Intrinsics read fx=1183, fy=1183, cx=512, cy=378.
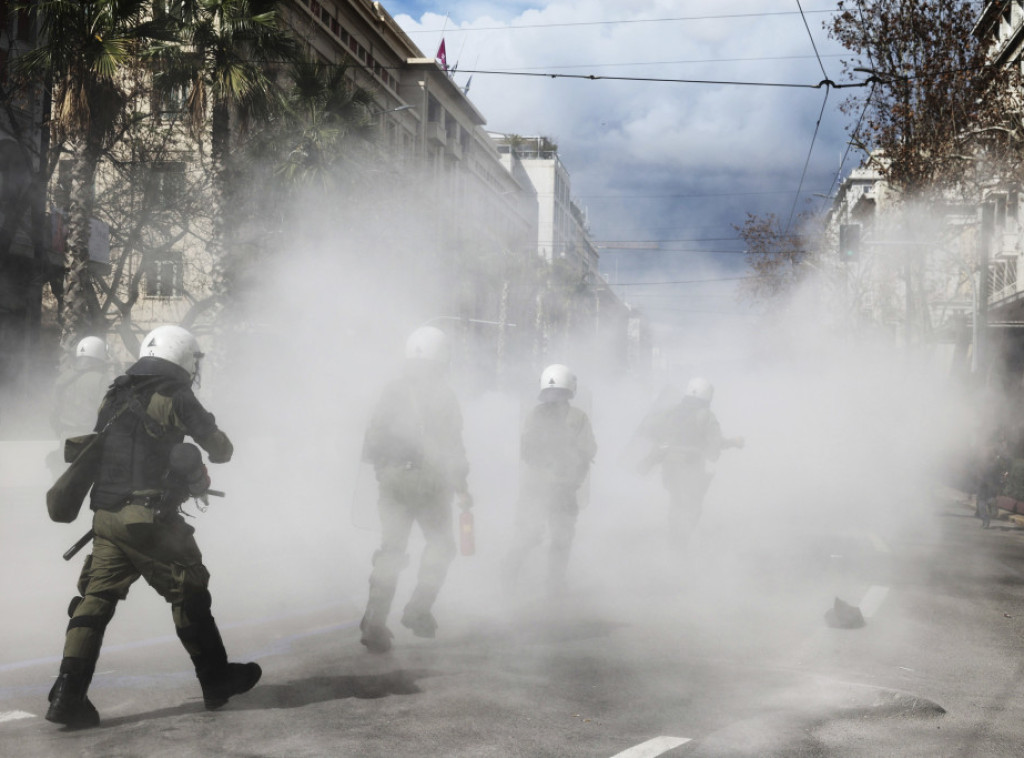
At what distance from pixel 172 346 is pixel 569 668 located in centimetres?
219

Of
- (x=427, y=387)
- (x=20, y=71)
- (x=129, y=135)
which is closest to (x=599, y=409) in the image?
(x=129, y=135)

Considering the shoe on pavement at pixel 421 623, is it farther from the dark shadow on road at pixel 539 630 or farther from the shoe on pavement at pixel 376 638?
the shoe on pavement at pixel 376 638

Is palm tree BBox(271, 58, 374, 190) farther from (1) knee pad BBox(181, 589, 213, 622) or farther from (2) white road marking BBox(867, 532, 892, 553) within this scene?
(1) knee pad BBox(181, 589, 213, 622)

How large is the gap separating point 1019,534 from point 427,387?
31.4 ft

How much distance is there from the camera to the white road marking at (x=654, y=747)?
3.87 m

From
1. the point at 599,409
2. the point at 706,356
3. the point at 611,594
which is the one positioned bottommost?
the point at 611,594

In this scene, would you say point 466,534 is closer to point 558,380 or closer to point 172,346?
point 558,380

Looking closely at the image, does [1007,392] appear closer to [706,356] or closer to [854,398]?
[854,398]

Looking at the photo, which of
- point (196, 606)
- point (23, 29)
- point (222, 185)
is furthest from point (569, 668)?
point (23, 29)

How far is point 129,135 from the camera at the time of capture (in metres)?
21.0

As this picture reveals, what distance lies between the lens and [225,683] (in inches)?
171

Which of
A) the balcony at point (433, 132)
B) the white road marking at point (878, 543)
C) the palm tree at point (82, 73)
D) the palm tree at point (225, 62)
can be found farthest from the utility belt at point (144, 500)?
the balcony at point (433, 132)

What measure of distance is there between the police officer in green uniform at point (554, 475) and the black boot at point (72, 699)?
355 centimetres

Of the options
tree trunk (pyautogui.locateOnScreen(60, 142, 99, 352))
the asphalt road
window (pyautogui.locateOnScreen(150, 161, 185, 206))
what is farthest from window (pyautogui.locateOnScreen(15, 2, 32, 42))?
the asphalt road
